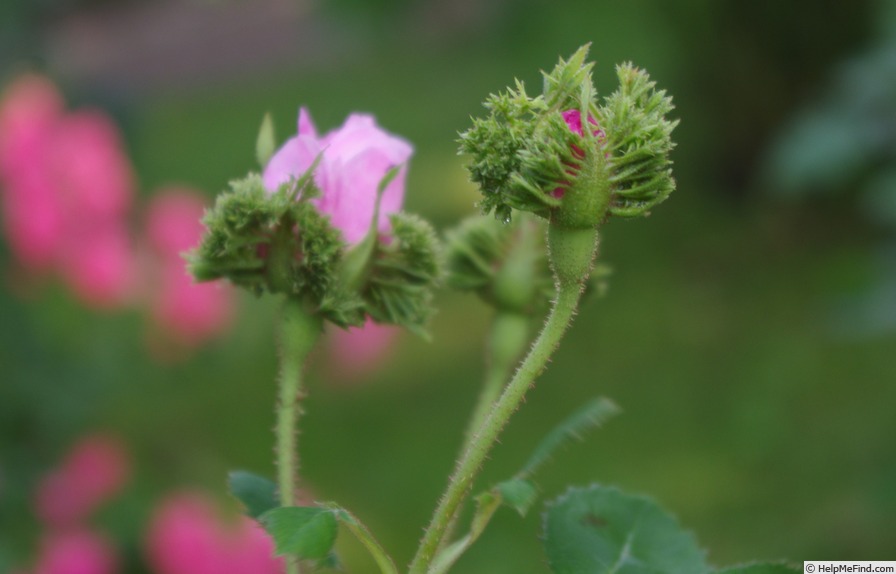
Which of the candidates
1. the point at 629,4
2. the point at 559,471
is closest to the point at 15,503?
the point at 559,471

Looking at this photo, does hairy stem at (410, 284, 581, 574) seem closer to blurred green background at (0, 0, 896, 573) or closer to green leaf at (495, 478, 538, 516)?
green leaf at (495, 478, 538, 516)

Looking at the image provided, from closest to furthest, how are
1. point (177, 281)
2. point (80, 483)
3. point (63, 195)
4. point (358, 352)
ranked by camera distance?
Result: point (80, 483)
point (63, 195)
point (177, 281)
point (358, 352)

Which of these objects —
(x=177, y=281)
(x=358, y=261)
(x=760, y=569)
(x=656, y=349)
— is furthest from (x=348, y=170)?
(x=656, y=349)

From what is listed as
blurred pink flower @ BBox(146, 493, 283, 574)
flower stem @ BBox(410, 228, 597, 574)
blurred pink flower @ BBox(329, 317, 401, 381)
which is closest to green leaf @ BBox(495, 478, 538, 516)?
flower stem @ BBox(410, 228, 597, 574)

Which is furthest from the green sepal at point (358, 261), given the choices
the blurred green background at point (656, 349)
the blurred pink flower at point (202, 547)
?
the blurred pink flower at point (202, 547)

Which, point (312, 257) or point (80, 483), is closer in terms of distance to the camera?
point (312, 257)

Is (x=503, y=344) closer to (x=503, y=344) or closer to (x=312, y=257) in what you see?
(x=503, y=344)

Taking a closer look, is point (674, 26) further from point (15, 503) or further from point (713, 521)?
point (15, 503)
